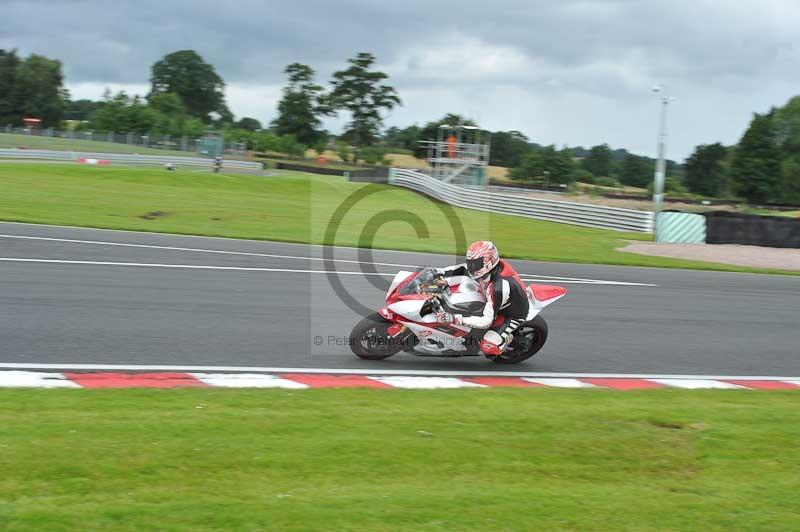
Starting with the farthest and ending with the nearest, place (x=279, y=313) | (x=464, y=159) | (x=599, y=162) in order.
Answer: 1. (x=599, y=162)
2. (x=464, y=159)
3. (x=279, y=313)

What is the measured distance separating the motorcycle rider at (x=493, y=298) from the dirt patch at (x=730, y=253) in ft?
57.5

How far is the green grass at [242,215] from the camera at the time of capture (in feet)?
80.5

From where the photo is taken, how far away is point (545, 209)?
139ft

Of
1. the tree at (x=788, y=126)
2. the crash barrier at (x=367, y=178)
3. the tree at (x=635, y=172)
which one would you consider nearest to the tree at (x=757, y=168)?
the tree at (x=788, y=126)

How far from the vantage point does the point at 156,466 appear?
207 inches

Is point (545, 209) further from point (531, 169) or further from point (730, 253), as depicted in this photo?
point (531, 169)

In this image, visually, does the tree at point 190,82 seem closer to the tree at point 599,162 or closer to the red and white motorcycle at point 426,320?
the tree at point 599,162

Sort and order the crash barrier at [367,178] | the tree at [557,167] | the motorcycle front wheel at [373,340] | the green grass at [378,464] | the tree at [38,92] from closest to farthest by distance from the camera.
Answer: the green grass at [378,464] < the motorcycle front wheel at [373,340] < the crash barrier at [367,178] < the tree at [557,167] < the tree at [38,92]

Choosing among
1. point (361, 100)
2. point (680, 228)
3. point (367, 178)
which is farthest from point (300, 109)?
point (680, 228)

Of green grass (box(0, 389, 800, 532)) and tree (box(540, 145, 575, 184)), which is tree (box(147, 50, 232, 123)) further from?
green grass (box(0, 389, 800, 532))

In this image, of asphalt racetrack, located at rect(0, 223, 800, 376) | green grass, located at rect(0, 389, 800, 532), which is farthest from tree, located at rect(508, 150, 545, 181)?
green grass, located at rect(0, 389, 800, 532)

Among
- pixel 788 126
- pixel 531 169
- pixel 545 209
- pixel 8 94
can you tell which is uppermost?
pixel 788 126

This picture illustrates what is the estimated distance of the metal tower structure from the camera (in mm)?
59094

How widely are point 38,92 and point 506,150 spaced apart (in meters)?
71.0
